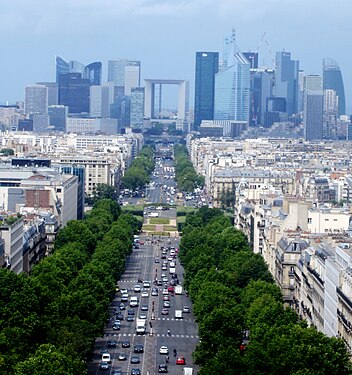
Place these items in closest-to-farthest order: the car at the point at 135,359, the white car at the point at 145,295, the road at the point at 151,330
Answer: the road at the point at 151,330, the car at the point at 135,359, the white car at the point at 145,295

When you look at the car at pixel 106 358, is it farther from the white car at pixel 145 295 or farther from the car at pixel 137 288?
the car at pixel 137 288

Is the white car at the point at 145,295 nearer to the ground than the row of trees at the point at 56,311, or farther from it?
nearer to the ground

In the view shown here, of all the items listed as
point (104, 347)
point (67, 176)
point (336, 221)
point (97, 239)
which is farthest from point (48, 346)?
point (67, 176)

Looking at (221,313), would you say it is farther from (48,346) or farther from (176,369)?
(48,346)

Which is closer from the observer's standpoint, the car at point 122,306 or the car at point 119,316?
the car at point 119,316

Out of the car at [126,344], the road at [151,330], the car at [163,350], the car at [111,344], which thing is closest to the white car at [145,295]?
the road at [151,330]

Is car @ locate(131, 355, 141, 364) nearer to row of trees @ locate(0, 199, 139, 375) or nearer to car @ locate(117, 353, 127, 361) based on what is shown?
car @ locate(117, 353, 127, 361)
